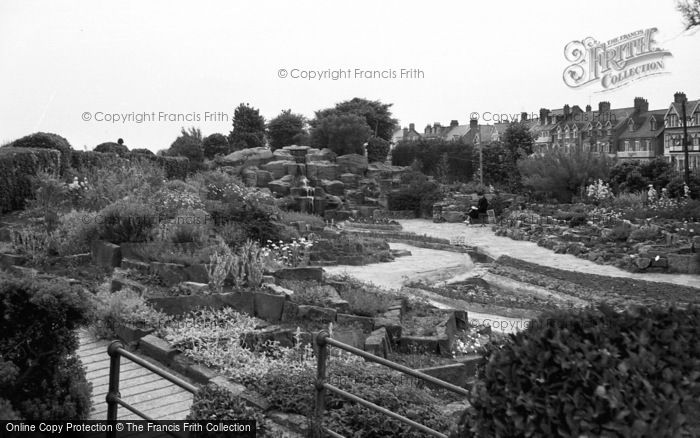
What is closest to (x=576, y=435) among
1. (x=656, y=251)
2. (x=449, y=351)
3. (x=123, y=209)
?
(x=449, y=351)

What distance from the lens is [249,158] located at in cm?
3556

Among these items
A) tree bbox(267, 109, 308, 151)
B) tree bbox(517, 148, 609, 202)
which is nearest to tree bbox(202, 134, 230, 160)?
tree bbox(267, 109, 308, 151)

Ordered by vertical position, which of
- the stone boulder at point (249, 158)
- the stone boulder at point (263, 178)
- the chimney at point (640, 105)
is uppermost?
the chimney at point (640, 105)

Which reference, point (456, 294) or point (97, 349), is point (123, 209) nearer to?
point (97, 349)

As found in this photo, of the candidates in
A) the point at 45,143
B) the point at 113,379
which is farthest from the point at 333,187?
the point at 113,379

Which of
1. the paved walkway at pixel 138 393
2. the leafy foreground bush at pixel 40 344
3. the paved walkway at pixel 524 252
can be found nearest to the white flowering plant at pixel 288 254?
the paved walkway at pixel 138 393

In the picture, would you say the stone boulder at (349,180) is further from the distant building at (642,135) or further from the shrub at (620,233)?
the distant building at (642,135)

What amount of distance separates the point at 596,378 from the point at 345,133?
127ft

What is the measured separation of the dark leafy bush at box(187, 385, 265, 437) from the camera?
394 centimetres

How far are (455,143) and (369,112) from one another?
6686 mm

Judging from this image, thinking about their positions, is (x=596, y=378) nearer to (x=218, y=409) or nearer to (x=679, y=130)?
(x=218, y=409)

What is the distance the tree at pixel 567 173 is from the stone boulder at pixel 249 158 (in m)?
13.5

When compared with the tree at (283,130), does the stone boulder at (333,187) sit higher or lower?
lower

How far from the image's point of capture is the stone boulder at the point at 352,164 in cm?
3694
